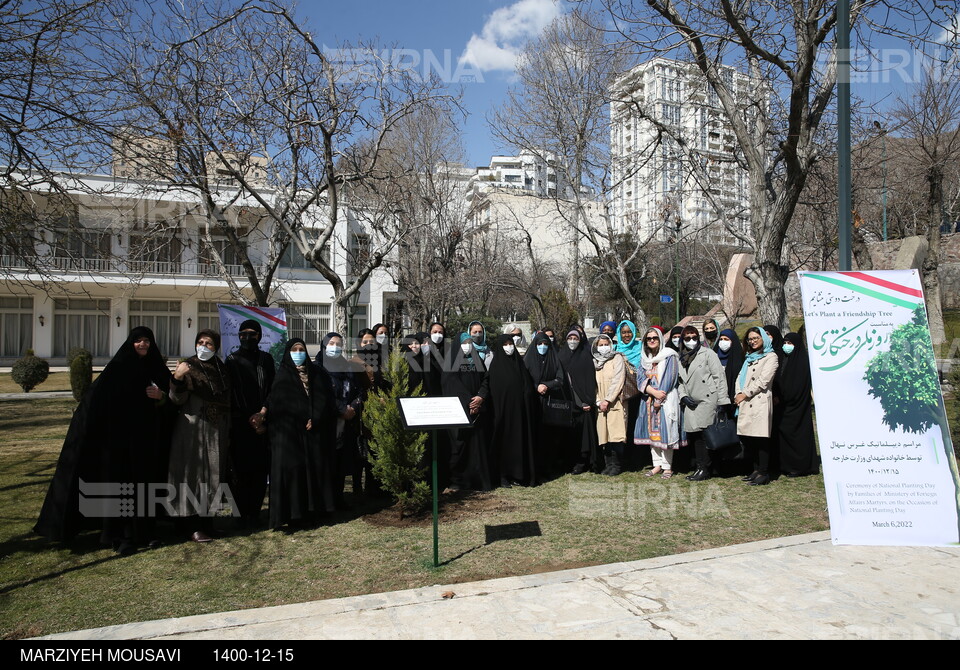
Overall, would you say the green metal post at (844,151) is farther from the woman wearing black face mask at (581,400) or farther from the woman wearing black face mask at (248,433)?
the woman wearing black face mask at (248,433)

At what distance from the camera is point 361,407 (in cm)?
682

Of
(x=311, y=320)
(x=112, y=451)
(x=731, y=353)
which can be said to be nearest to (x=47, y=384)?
(x=311, y=320)

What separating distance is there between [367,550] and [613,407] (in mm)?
3847

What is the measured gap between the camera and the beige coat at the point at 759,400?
24.1 ft

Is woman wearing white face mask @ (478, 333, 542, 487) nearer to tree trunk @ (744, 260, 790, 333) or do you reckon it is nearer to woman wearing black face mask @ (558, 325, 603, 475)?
woman wearing black face mask @ (558, 325, 603, 475)

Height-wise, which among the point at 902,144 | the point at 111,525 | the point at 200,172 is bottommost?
the point at 111,525

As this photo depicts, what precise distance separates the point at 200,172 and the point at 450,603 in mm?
8724

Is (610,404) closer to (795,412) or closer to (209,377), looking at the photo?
(795,412)

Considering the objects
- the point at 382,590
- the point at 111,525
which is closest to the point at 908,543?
the point at 382,590

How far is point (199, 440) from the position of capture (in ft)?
18.6

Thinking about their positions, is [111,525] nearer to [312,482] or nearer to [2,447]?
[312,482]

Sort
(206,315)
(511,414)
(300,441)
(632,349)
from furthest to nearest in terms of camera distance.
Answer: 1. (206,315)
2. (632,349)
3. (511,414)
4. (300,441)

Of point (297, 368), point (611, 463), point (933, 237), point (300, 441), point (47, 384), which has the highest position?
point (933, 237)

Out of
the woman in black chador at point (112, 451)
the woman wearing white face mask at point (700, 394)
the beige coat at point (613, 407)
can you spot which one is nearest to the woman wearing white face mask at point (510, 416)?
the beige coat at point (613, 407)
